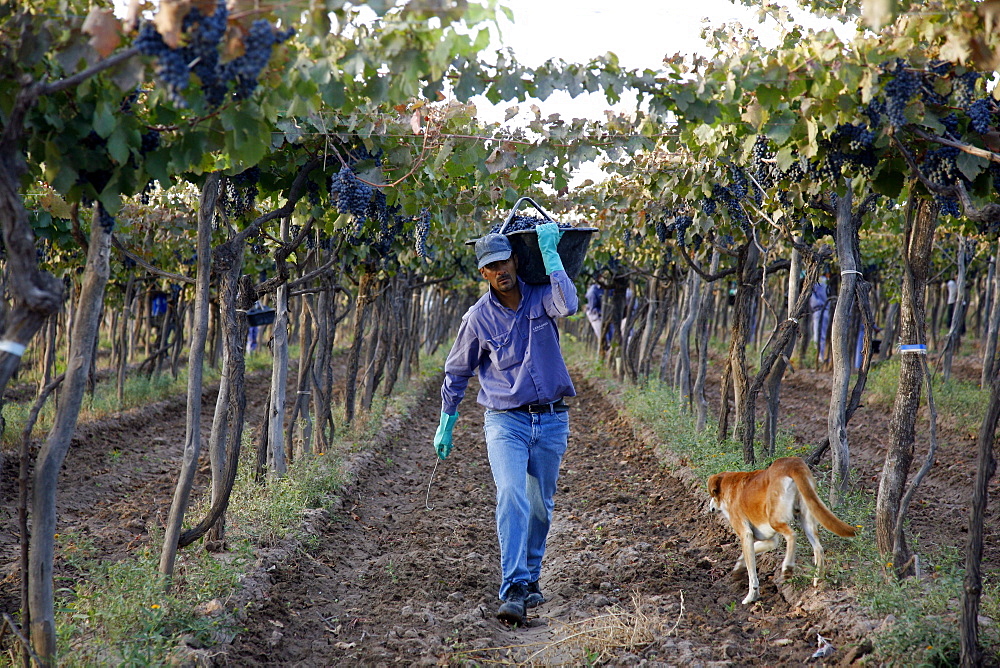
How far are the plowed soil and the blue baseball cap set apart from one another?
1889 millimetres

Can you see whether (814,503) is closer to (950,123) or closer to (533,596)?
(533,596)

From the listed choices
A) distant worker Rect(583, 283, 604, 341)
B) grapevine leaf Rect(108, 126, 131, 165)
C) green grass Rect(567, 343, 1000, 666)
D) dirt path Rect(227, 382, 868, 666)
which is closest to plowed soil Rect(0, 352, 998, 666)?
dirt path Rect(227, 382, 868, 666)

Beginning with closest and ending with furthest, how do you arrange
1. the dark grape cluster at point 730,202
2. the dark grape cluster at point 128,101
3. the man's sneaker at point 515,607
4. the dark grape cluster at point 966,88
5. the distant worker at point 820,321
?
the dark grape cluster at point 128,101, the dark grape cluster at point 966,88, the man's sneaker at point 515,607, the dark grape cluster at point 730,202, the distant worker at point 820,321

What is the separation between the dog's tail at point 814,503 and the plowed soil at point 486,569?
0.39 m

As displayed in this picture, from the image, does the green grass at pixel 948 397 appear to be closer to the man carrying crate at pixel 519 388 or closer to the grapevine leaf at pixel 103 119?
the man carrying crate at pixel 519 388

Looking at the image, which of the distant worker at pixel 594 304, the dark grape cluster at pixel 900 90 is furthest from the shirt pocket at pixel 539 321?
the distant worker at pixel 594 304

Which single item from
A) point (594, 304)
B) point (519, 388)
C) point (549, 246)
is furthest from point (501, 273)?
point (594, 304)

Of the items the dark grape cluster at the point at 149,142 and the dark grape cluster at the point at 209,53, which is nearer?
the dark grape cluster at the point at 209,53

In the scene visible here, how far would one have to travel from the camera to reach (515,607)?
433cm

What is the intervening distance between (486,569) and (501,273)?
202 cm

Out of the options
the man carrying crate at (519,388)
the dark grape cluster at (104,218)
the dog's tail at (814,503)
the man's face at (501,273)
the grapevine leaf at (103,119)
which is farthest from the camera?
the man's face at (501,273)

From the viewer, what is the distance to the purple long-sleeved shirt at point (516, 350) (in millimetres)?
4492

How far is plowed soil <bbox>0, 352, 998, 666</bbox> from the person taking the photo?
3.98 meters

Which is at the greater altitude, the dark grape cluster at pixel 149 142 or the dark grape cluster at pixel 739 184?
the dark grape cluster at pixel 739 184
